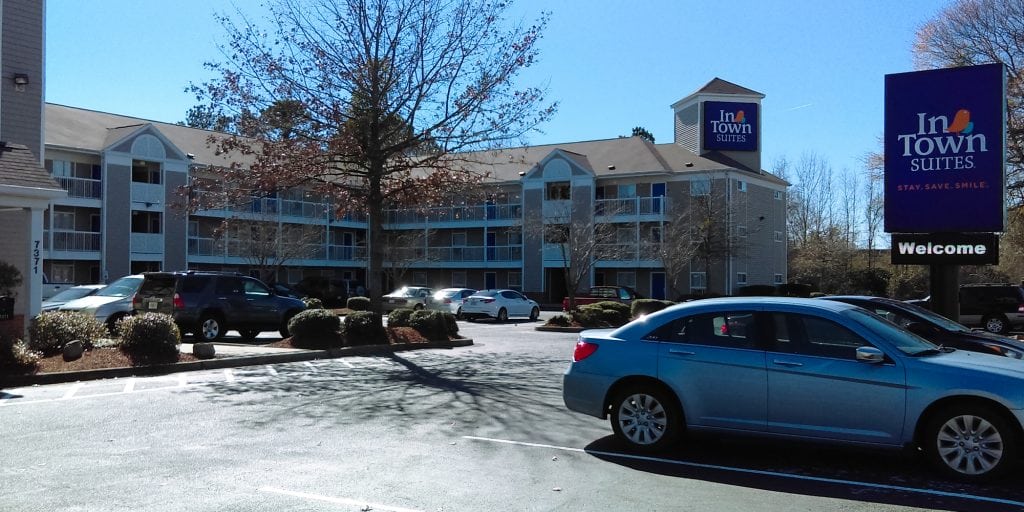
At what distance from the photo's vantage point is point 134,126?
126 feet

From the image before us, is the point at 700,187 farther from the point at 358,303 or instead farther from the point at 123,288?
the point at 123,288

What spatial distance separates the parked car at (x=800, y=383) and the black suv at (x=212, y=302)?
506 inches

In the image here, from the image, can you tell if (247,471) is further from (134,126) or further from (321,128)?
(134,126)

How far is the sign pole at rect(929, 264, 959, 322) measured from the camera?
17.5 meters

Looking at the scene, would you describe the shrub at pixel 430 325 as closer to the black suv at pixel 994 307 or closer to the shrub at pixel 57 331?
the shrub at pixel 57 331

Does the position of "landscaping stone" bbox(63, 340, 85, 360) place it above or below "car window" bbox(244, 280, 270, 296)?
below

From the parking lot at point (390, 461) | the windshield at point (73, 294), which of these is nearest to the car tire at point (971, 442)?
the parking lot at point (390, 461)

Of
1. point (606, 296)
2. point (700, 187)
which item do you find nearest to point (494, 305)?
point (606, 296)

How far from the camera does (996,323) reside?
25391 mm

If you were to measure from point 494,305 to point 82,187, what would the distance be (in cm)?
2001

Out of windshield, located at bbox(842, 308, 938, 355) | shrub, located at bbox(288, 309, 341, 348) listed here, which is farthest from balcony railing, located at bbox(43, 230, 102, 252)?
windshield, located at bbox(842, 308, 938, 355)

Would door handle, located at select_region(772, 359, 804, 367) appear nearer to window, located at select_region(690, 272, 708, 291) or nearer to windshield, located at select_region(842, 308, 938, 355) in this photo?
windshield, located at select_region(842, 308, 938, 355)

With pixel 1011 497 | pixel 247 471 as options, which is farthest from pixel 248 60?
pixel 1011 497

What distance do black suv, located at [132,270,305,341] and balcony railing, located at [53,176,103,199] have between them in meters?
20.8
